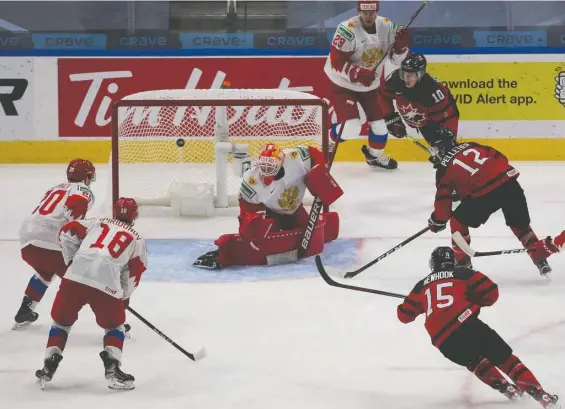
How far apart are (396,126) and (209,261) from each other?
2.31 m

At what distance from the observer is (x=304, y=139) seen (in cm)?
766

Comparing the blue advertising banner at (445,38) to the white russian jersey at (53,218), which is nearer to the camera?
the white russian jersey at (53,218)

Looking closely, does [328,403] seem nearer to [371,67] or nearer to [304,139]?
[304,139]

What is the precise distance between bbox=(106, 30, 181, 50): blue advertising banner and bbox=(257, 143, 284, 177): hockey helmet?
9.73 feet

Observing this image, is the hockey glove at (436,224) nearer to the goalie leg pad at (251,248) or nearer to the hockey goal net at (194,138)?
the goalie leg pad at (251,248)

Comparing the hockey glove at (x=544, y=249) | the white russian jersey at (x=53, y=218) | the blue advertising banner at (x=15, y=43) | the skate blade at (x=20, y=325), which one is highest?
the blue advertising banner at (x=15, y=43)

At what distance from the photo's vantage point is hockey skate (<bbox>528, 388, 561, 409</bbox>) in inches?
154

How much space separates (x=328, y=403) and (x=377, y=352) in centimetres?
61

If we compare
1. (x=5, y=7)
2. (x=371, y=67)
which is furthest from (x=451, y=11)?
(x=5, y=7)

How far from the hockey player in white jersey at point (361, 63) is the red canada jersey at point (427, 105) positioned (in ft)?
2.39

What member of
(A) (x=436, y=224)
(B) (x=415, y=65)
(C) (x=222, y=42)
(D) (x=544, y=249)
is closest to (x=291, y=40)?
(C) (x=222, y=42)

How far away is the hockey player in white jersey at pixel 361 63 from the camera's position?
7980mm

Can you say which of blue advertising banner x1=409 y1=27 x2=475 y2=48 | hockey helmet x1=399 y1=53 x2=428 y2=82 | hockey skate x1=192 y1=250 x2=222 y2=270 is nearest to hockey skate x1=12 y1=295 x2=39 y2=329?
hockey skate x1=192 y1=250 x2=222 y2=270

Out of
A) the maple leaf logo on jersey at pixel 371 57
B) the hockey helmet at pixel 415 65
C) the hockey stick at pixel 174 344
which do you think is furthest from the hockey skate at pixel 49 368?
the maple leaf logo on jersey at pixel 371 57
